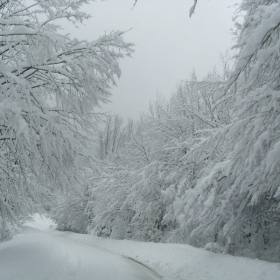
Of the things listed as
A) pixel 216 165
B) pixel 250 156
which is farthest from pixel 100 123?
pixel 250 156

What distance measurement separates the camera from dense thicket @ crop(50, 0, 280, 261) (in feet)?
13.5

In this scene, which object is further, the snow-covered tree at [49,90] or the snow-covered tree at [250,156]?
the snow-covered tree at [49,90]

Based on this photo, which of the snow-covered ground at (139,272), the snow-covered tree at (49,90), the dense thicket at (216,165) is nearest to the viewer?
the dense thicket at (216,165)

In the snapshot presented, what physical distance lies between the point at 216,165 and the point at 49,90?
4.19m

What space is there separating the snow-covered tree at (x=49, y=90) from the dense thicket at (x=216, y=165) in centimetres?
116

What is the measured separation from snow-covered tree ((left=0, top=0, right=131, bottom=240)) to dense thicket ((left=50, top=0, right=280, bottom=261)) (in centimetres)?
116

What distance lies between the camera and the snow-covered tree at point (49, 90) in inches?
197

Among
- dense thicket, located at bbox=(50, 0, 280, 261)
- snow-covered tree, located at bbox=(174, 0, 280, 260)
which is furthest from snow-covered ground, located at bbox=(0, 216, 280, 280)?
snow-covered tree, located at bbox=(174, 0, 280, 260)

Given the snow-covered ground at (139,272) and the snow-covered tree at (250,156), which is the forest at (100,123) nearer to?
the snow-covered tree at (250,156)

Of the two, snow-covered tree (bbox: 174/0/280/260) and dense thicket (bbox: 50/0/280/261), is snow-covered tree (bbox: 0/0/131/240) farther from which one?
snow-covered tree (bbox: 174/0/280/260)

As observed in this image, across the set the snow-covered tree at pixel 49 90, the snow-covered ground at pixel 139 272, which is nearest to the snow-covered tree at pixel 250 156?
the snow-covered ground at pixel 139 272

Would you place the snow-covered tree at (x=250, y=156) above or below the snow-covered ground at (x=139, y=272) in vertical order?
above

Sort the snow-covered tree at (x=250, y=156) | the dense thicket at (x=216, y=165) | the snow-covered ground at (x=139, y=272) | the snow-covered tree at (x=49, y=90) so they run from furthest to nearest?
1. the snow-covered ground at (x=139, y=272)
2. the snow-covered tree at (x=49, y=90)
3. the dense thicket at (x=216, y=165)
4. the snow-covered tree at (x=250, y=156)

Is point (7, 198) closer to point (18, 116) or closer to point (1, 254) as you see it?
point (1, 254)
